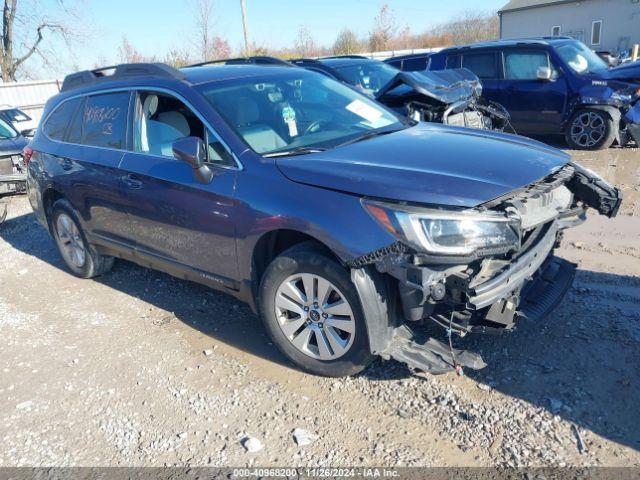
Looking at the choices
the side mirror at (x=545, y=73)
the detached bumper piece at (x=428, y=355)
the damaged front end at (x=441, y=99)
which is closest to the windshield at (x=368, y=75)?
the damaged front end at (x=441, y=99)

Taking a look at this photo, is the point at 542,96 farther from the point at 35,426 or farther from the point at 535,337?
the point at 35,426

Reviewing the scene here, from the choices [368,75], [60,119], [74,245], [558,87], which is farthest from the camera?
[368,75]

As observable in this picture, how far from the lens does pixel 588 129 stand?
8953mm

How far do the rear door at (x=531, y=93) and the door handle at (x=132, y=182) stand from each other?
7.58 meters

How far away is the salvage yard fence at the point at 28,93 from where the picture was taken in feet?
72.6

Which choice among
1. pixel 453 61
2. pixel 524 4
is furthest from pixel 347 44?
pixel 453 61

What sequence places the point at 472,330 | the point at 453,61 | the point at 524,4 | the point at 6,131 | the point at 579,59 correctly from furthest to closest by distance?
1. the point at 524,4
2. the point at 453,61
3. the point at 6,131
4. the point at 579,59
5. the point at 472,330

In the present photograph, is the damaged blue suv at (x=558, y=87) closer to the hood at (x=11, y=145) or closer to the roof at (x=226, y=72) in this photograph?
the roof at (x=226, y=72)

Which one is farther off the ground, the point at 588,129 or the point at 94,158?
the point at 94,158

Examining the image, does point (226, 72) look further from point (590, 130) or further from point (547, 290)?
point (590, 130)

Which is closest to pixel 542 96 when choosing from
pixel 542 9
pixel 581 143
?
pixel 581 143

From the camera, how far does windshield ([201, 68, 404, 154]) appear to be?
370 cm

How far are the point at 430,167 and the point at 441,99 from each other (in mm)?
3852

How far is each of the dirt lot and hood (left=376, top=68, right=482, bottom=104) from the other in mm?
2924
